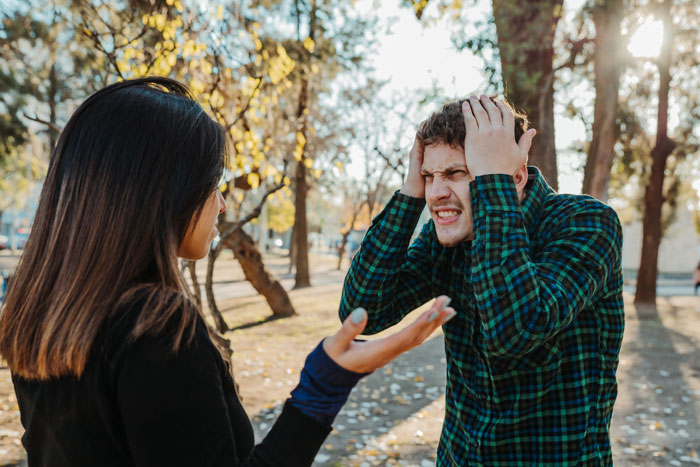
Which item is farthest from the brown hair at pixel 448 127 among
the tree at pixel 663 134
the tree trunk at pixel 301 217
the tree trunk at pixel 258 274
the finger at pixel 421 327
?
the tree trunk at pixel 301 217

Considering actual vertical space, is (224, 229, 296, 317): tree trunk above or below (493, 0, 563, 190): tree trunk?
below

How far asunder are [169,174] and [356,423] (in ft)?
17.8

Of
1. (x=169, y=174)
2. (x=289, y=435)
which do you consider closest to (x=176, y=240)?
(x=169, y=174)

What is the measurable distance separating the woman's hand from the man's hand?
63cm

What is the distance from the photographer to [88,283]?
1322 mm

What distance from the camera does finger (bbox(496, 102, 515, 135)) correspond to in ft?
5.94

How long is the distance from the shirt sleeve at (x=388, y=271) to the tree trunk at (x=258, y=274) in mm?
10030

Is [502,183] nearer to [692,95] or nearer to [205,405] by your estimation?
[205,405]

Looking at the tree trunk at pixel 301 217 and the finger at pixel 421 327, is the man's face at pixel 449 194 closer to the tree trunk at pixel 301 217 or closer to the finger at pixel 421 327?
the finger at pixel 421 327

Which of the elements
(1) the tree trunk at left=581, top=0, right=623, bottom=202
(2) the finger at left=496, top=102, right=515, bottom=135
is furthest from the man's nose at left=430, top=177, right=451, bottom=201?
(1) the tree trunk at left=581, top=0, right=623, bottom=202

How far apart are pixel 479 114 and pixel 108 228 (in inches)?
45.8

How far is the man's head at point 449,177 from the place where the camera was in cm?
201

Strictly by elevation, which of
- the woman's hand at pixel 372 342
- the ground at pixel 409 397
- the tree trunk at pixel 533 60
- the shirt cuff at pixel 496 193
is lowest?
the ground at pixel 409 397

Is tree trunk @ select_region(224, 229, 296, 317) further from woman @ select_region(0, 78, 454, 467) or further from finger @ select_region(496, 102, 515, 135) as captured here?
woman @ select_region(0, 78, 454, 467)
